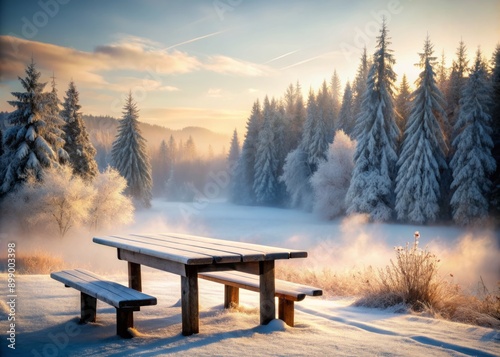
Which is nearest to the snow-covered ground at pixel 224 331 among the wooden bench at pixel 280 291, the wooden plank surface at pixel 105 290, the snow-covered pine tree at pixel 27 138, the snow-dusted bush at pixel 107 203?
the wooden bench at pixel 280 291

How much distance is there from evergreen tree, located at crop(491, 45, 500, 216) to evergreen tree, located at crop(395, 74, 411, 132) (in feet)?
19.8

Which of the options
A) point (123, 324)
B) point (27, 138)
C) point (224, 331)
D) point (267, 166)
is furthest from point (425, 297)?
point (267, 166)

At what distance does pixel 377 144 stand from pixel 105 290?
97.7 feet

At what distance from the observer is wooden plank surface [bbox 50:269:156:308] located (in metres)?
4.67

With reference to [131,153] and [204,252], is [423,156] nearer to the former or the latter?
[131,153]

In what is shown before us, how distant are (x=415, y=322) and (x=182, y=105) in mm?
13693

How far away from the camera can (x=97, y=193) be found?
2838 centimetres

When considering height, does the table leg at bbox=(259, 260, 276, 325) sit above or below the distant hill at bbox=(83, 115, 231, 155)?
below

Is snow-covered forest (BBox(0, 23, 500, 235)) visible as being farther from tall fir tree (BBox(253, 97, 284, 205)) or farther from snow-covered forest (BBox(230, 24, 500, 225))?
tall fir tree (BBox(253, 97, 284, 205))

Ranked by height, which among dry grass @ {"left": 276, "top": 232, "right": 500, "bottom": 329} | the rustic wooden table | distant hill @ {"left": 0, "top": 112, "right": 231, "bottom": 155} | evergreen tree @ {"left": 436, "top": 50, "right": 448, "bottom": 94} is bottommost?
dry grass @ {"left": 276, "top": 232, "right": 500, "bottom": 329}

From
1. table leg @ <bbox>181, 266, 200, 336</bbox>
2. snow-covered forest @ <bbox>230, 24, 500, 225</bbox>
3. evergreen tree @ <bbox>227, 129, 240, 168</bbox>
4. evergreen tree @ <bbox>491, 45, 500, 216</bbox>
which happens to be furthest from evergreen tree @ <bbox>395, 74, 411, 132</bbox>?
evergreen tree @ <bbox>227, 129, 240, 168</bbox>

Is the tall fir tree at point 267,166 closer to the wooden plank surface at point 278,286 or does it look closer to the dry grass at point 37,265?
the dry grass at point 37,265

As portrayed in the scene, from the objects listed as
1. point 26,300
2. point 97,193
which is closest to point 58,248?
point 97,193

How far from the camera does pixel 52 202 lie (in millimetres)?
23969
